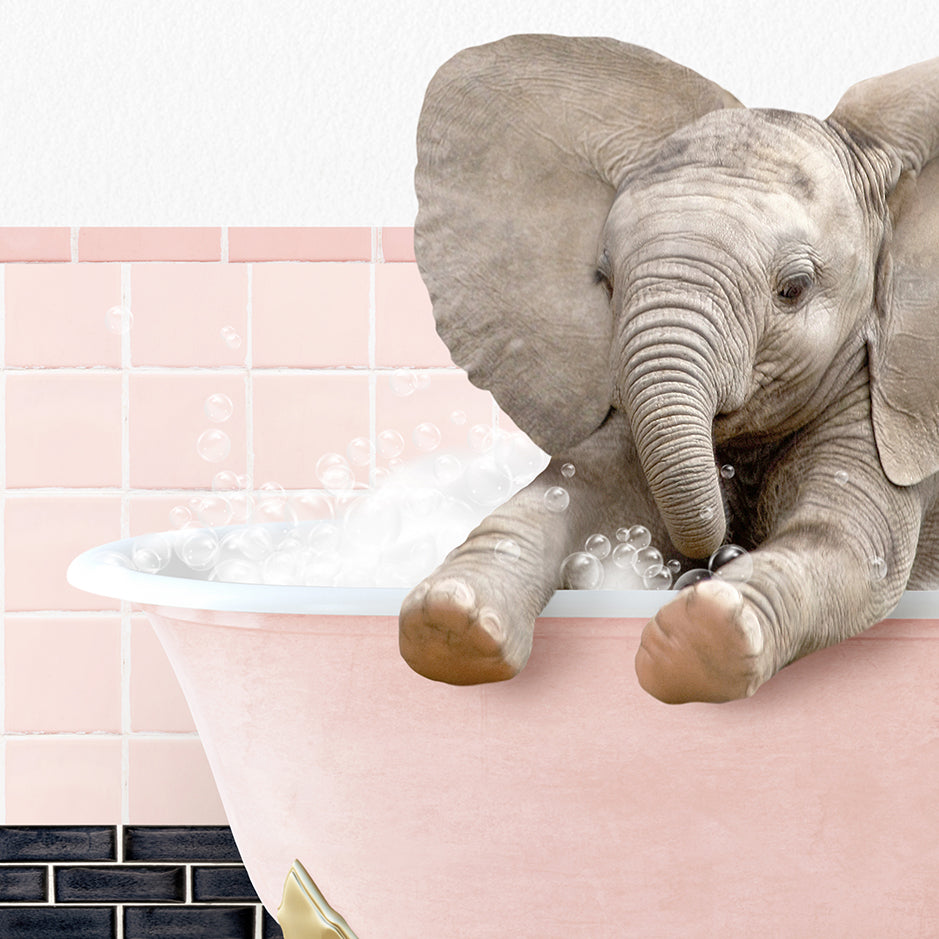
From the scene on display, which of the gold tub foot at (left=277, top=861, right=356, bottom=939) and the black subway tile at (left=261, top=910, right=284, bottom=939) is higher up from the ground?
the gold tub foot at (left=277, top=861, right=356, bottom=939)

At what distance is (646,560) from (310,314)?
0.73m

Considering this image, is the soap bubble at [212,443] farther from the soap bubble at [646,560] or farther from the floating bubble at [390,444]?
the soap bubble at [646,560]

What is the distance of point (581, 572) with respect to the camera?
0.81 metres

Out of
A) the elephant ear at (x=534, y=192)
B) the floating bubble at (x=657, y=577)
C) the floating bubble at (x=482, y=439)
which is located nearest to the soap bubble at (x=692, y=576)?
the floating bubble at (x=657, y=577)

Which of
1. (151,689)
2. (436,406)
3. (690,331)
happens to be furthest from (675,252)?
(151,689)

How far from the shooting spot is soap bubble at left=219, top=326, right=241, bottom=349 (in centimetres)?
140

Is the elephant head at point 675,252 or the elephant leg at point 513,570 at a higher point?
the elephant head at point 675,252

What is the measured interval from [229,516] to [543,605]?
2.41ft

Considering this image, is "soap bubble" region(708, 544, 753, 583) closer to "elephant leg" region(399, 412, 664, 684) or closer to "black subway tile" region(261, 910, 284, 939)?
"elephant leg" region(399, 412, 664, 684)

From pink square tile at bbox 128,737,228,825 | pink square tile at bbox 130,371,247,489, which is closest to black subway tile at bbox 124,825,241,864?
pink square tile at bbox 128,737,228,825

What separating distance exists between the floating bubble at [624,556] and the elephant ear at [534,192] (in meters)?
0.08

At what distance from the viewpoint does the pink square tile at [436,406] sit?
143cm

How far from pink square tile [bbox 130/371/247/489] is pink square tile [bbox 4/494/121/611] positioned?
59 millimetres

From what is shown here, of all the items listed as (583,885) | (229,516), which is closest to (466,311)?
(583,885)
